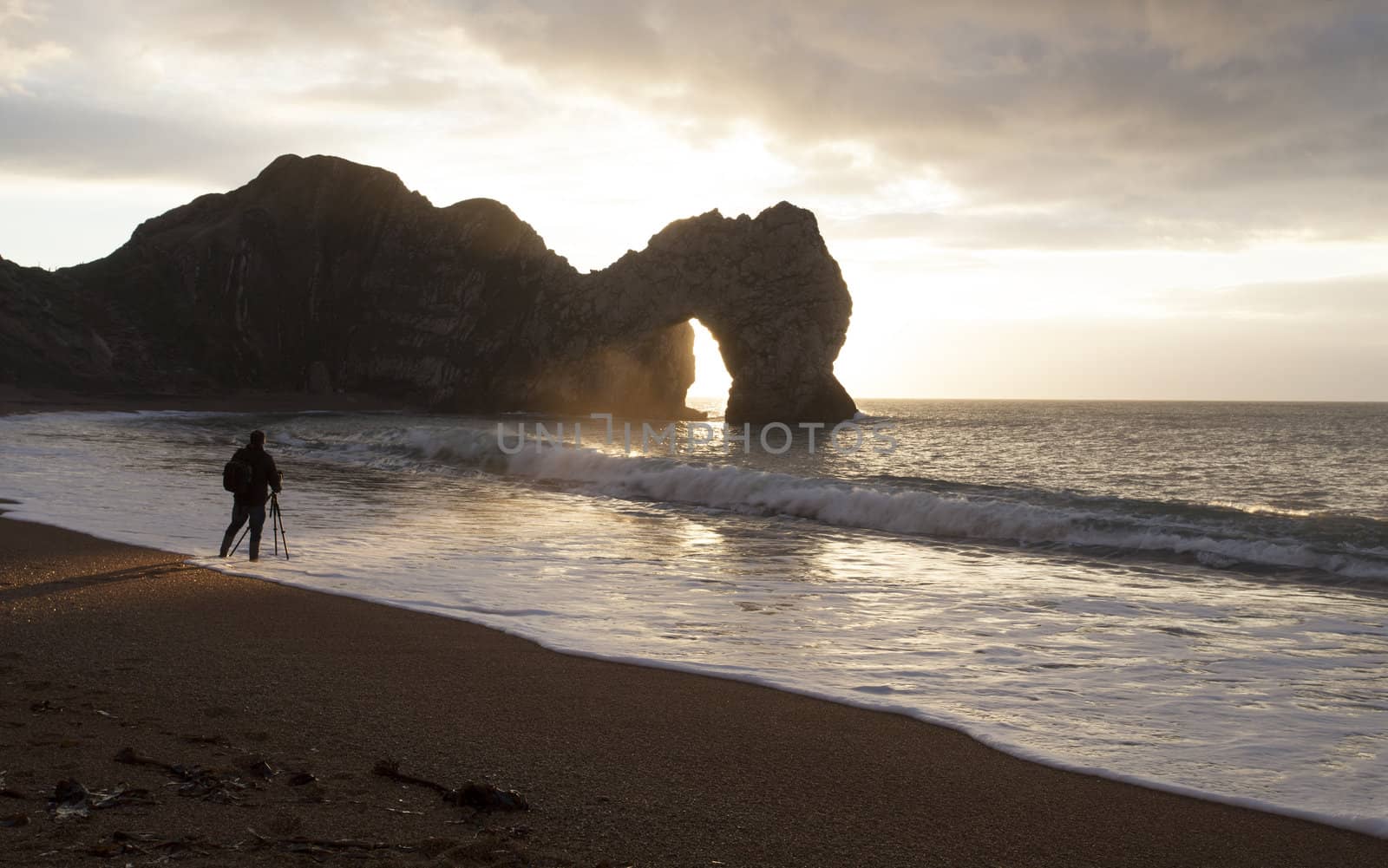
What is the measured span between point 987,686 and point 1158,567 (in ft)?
25.5

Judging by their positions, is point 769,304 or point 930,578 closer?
point 930,578

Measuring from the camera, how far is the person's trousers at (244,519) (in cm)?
1148

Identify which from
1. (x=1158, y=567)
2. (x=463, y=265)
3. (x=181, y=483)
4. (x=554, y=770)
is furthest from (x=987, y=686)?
(x=463, y=265)

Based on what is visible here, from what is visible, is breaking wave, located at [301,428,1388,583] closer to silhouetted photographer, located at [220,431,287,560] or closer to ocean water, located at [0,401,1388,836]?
ocean water, located at [0,401,1388,836]

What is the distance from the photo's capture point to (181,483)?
19922mm

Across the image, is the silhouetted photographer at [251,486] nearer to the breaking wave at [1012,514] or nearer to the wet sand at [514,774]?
the wet sand at [514,774]

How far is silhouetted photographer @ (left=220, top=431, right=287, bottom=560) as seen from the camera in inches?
454

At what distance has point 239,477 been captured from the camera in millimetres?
11602

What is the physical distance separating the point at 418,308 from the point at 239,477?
A: 8925 cm

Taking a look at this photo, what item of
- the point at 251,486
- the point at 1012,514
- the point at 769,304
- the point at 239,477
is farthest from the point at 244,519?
the point at 769,304

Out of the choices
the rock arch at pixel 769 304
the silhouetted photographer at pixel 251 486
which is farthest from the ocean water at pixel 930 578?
the rock arch at pixel 769 304

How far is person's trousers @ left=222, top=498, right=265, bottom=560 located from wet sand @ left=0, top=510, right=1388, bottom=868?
4.44 metres

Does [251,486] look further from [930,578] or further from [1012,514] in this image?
[1012,514]

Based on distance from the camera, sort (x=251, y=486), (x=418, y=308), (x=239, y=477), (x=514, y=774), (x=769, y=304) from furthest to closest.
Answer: (x=418, y=308)
(x=769, y=304)
(x=251, y=486)
(x=239, y=477)
(x=514, y=774)
